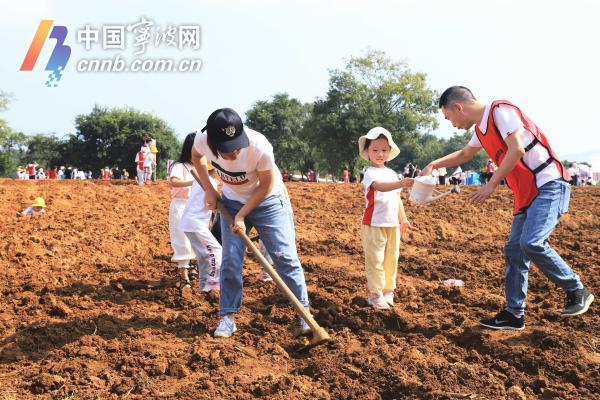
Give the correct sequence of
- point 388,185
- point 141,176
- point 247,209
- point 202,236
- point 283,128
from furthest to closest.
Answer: point 283,128, point 141,176, point 202,236, point 388,185, point 247,209

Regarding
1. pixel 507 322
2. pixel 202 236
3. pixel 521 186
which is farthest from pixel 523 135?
Result: pixel 202 236

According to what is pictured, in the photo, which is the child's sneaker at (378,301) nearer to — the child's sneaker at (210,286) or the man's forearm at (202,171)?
the child's sneaker at (210,286)

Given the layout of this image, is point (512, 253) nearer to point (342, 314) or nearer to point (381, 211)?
point (381, 211)

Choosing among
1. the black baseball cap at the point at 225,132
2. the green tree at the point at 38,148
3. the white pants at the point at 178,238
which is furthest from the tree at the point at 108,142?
the black baseball cap at the point at 225,132

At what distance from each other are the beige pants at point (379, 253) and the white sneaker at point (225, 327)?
51.8 inches

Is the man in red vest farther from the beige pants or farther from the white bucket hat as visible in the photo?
the beige pants

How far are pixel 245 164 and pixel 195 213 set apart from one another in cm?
177

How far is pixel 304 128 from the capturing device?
137 ft

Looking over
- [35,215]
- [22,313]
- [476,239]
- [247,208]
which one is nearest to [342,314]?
[247,208]

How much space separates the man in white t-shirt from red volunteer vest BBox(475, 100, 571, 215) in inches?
65.0

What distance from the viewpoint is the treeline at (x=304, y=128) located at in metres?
39.1

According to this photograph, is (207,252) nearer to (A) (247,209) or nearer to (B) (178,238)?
(B) (178,238)

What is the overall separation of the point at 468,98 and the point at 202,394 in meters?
2.90

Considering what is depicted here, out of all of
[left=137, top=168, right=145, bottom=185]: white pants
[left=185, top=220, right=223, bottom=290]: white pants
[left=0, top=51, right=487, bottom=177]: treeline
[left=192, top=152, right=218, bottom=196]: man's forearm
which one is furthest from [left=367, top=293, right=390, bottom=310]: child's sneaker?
[left=0, top=51, right=487, bottom=177]: treeline
